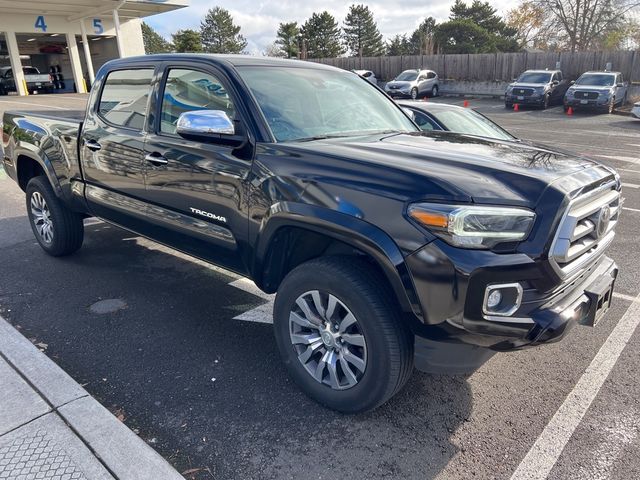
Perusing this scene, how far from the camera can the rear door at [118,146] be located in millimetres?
3877

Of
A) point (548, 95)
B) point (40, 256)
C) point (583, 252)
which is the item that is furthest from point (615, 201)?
point (548, 95)

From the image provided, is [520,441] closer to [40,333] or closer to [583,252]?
[583,252]

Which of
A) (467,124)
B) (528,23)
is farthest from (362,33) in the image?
(467,124)

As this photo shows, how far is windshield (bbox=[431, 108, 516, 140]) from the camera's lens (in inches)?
241

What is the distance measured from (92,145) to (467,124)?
4.35 m

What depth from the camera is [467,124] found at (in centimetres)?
632

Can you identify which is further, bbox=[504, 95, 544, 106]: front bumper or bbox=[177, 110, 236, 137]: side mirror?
bbox=[504, 95, 544, 106]: front bumper

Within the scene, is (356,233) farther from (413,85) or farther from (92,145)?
(413,85)

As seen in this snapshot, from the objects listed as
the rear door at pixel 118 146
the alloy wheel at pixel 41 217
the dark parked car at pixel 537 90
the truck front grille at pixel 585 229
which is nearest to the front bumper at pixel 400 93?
the dark parked car at pixel 537 90

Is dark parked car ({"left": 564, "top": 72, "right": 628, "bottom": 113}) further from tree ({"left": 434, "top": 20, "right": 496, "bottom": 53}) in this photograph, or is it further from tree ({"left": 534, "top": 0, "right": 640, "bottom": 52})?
tree ({"left": 434, "top": 20, "right": 496, "bottom": 53})

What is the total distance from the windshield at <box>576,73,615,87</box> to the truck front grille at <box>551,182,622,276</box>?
75.0ft

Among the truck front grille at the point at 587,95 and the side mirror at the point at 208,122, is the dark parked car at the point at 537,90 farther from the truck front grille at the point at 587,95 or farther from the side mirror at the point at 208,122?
the side mirror at the point at 208,122

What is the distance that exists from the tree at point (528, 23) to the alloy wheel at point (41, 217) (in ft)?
151

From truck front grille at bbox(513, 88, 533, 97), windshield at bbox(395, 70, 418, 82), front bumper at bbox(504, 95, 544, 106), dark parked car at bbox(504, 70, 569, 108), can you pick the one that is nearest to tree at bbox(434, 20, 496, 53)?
windshield at bbox(395, 70, 418, 82)
